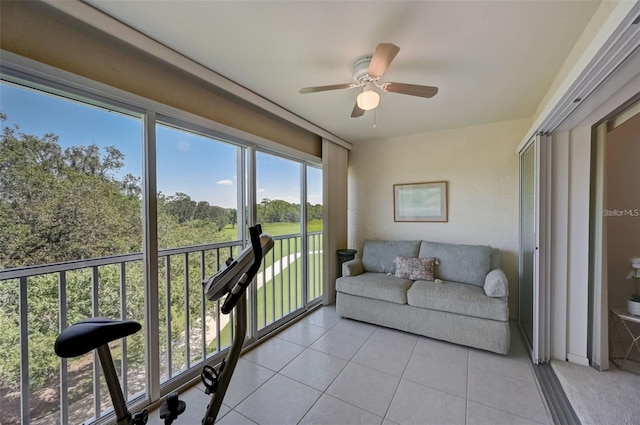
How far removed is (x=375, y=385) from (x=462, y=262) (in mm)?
1811

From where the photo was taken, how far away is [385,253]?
343 centimetres

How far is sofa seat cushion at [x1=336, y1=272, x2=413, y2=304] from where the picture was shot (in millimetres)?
2711

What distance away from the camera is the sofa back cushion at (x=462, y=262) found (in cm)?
283

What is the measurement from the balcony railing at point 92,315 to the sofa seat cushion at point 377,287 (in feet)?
3.58

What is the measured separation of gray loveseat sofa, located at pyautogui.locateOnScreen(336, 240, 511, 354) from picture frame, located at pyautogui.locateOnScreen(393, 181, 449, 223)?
1.32 feet

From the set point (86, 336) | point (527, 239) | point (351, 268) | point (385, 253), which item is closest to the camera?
point (86, 336)

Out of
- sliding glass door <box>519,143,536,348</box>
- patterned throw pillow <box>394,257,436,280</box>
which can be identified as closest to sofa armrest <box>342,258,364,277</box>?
patterned throw pillow <box>394,257,436,280</box>

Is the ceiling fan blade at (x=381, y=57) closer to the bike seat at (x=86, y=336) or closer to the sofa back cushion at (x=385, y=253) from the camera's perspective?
the bike seat at (x=86, y=336)

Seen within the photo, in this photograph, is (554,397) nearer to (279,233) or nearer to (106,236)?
(279,233)

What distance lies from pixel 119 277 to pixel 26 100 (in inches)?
44.0

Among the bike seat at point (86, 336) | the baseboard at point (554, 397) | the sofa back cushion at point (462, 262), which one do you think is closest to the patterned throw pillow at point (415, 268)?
the sofa back cushion at point (462, 262)

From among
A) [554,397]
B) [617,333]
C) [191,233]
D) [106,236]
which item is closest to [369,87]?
[191,233]

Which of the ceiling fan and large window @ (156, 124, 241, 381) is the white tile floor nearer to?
large window @ (156, 124, 241, 381)

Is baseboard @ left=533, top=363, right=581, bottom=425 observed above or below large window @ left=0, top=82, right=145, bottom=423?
below
